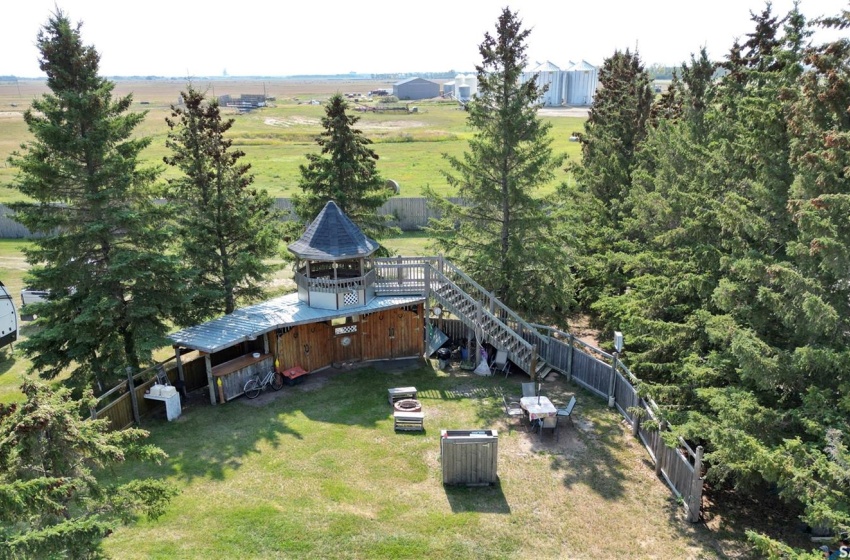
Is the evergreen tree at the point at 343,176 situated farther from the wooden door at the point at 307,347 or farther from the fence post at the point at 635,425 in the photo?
the fence post at the point at 635,425

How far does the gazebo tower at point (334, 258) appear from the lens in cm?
1998

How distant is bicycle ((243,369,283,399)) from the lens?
1877cm

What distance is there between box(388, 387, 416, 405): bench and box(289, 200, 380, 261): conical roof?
4939 mm

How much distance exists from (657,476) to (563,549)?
12.8ft

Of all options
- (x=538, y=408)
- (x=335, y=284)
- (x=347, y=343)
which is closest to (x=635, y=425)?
(x=538, y=408)

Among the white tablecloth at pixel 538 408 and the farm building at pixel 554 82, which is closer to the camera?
the white tablecloth at pixel 538 408

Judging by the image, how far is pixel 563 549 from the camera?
12.0m

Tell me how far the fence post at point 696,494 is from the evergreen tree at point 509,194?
889 centimetres

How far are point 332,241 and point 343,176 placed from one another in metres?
4.62

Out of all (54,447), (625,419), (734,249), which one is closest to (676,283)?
(734,249)

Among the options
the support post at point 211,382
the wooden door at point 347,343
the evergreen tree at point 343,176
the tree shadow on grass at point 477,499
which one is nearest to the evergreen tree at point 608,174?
the evergreen tree at point 343,176

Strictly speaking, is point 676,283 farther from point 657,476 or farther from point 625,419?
point 657,476

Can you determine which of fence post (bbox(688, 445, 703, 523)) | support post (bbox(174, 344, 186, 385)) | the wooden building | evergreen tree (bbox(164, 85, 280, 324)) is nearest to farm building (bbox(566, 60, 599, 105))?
the wooden building

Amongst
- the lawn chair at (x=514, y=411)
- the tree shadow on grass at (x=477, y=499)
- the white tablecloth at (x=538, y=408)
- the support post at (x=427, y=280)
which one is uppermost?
the support post at (x=427, y=280)
